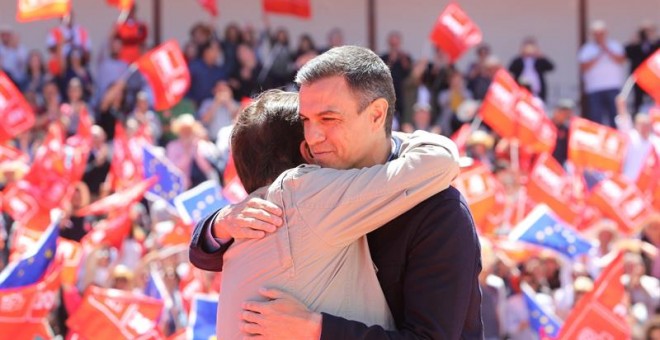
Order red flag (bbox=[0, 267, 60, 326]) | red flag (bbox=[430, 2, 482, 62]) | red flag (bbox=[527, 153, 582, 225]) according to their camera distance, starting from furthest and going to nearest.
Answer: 1. red flag (bbox=[430, 2, 482, 62])
2. red flag (bbox=[527, 153, 582, 225])
3. red flag (bbox=[0, 267, 60, 326])

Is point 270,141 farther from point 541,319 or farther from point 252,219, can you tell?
point 541,319

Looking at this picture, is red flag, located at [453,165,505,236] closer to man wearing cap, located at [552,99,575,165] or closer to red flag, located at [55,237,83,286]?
red flag, located at [55,237,83,286]

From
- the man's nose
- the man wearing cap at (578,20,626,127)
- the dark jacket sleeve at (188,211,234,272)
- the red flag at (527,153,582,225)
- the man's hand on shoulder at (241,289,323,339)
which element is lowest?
the man wearing cap at (578,20,626,127)

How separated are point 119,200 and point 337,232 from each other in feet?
26.0

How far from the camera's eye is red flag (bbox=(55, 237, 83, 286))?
923cm

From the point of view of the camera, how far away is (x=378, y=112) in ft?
9.69

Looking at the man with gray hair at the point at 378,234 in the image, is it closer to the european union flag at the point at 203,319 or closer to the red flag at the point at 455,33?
the european union flag at the point at 203,319

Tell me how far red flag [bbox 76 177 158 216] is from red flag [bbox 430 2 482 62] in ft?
15.2

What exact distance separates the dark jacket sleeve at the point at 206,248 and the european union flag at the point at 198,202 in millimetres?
5631

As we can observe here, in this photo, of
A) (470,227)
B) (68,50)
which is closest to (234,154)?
(470,227)

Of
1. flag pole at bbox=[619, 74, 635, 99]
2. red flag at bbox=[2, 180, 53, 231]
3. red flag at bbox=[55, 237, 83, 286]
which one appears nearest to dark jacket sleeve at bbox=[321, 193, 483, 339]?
red flag at bbox=[55, 237, 83, 286]

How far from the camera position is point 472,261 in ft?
9.41

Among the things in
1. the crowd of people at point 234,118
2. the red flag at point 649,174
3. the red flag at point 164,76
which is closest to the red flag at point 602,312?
the crowd of people at point 234,118

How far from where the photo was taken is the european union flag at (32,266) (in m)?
7.30
